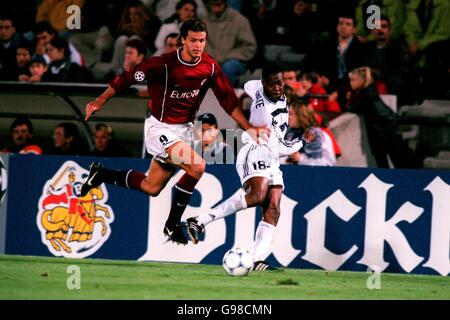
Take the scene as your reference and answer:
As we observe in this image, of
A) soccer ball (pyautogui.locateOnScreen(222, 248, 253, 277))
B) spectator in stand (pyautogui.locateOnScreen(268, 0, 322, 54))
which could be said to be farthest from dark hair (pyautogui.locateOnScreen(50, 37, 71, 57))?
soccer ball (pyautogui.locateOnScreen(222, 248, 253, 277))

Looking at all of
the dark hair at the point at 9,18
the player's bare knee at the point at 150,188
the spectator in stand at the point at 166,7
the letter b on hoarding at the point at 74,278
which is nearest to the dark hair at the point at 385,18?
the spectator in stand at the point at 166,7

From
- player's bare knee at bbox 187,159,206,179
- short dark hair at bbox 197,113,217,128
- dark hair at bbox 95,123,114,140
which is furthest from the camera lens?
dark hair at bbox 95,123,114,140

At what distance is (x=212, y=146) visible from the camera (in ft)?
39.0

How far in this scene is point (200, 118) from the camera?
12.4 metres

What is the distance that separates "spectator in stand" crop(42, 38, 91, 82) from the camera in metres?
14.2

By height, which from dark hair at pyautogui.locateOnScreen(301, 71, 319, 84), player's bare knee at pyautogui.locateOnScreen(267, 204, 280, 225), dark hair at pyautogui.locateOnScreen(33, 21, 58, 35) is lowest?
player's bare knee at pyautogui.locateOnScreen(267, 204, 280, 225)

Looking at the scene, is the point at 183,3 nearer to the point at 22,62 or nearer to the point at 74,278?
the point at 22,62

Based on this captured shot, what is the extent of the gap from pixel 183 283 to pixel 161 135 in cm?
162

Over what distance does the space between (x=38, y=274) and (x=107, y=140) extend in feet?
10.2

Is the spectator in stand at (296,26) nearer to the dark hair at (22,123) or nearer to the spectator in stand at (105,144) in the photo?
the spectator in stand at (105,144)

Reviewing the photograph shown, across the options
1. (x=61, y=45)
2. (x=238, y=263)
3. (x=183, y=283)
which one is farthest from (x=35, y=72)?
(x=183, y=283)

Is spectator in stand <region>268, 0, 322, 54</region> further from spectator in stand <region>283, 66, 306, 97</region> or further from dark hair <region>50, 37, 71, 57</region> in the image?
dark hair <region>50, 37, 71, 57</region>

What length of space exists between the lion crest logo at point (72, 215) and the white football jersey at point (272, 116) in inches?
82.4
